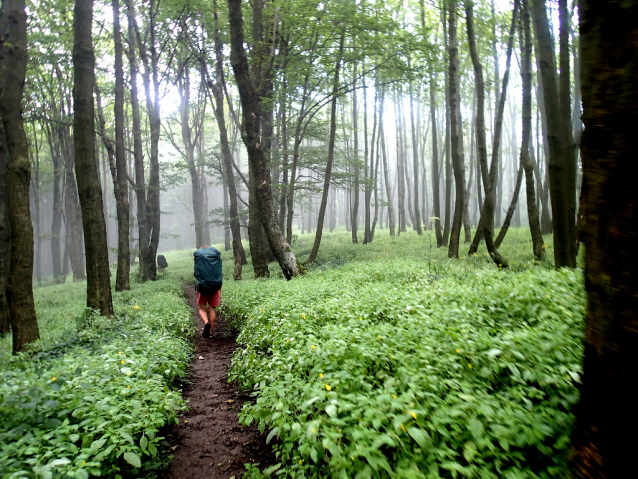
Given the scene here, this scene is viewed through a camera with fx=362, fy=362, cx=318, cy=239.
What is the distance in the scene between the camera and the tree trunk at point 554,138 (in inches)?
258

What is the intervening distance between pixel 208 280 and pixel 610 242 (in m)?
7.33

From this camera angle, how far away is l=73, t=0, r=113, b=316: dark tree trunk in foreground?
7.15 metres

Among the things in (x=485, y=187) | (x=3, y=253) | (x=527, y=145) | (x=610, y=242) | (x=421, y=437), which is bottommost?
(x=421, y=437)

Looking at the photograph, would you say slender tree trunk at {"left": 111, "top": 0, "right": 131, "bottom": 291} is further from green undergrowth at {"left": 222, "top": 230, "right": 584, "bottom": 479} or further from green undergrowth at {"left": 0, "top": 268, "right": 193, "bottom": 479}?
green undergrowth at {"left": 222, "top": 230, "right": 584, "bottom": 479}

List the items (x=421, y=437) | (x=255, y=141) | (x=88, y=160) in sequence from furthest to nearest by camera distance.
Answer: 1. (x=255, y=141)
2. (x=88, y=160)
3. (x=421, y=437)

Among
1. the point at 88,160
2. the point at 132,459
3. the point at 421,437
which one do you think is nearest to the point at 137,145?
the point at 88,160

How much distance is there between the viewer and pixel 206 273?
7961 mm

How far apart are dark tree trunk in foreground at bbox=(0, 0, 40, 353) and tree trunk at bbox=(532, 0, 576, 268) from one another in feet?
30.9

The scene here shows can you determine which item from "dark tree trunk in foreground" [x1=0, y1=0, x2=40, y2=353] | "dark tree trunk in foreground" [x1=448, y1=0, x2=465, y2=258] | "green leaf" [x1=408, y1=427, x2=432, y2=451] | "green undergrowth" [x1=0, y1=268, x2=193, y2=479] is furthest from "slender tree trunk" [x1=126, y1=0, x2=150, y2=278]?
"green leaf" [x1=408, y1=427, x2=432, y2=451]

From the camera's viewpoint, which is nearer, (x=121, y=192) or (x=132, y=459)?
(x=132, y=459)

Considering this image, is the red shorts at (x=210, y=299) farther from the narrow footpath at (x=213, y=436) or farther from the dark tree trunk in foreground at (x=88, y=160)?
the narrow footpath at (x=213, y=436)

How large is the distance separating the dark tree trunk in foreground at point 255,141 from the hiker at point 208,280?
298 centimetres

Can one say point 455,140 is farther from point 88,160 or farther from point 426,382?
point 426,382

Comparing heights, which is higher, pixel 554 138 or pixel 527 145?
pixel 527 145
